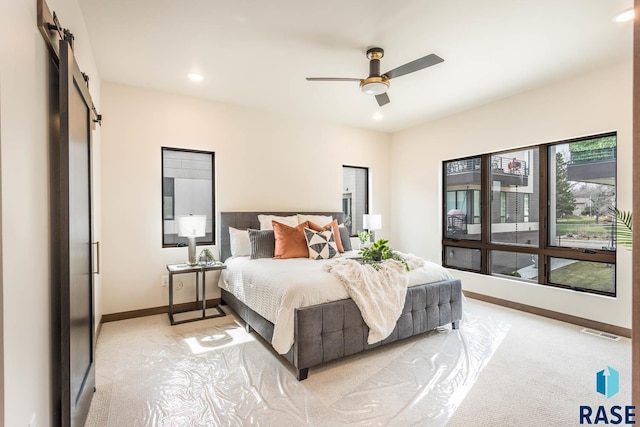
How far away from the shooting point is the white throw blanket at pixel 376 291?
2.74m

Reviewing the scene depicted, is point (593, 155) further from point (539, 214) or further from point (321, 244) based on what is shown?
point (321, 244)

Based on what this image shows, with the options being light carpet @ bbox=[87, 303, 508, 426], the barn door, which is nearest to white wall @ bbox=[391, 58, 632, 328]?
light carpet @ bbox=[87, 303, 508, 426]

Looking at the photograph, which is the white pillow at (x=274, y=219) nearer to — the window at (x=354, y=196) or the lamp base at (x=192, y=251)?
the lamp base at (x=192, y=251)

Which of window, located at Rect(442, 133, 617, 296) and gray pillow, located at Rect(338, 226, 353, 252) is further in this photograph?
gray pillow, located at Rect(338, 226, 353, 252)

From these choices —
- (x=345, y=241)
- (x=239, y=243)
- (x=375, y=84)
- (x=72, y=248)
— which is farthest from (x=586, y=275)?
(x=72, y=248)

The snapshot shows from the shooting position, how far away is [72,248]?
62.6 inches

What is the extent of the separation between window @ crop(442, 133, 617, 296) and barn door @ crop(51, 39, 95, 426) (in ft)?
15.2

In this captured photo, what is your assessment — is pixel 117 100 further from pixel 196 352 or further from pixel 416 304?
pixel 416 304

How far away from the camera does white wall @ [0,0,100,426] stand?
1049 millimetres

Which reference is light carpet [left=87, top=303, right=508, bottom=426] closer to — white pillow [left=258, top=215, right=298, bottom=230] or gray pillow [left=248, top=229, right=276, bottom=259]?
gray pillow [left=248, top=229, right=276, bottom=259]

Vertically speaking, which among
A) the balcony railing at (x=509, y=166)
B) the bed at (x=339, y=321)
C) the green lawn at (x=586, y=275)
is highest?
the balcony railing at (x=509, y=166)

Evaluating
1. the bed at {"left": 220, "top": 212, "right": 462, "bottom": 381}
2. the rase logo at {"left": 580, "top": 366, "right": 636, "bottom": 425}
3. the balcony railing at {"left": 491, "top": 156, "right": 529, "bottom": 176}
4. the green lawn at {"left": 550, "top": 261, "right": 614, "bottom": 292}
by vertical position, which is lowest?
the rase logo at {"left": 580, "top": 366, "right": 636, "bottom": 425}

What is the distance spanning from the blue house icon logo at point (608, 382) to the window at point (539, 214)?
1.28m

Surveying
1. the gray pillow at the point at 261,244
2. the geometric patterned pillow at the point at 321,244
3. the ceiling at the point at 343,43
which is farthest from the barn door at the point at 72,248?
the geometric patterned pillow at the point at 321,244
